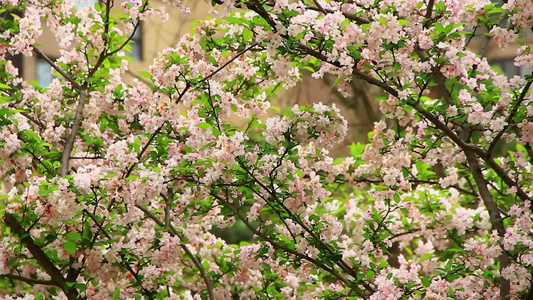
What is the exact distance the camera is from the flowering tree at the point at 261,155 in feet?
8.00

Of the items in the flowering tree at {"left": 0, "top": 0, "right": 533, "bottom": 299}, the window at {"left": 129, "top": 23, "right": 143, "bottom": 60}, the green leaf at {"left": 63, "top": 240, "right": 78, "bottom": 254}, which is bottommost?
the green leaf at {"left": 63, "top": 240, "right": 78, "bottom": 254}

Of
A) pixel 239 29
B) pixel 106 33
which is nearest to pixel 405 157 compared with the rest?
pixel 239 29

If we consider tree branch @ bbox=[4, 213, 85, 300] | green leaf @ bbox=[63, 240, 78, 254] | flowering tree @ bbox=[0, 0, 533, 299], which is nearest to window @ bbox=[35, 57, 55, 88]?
flowering tree @ bbox=[0, 0, 533, 299]

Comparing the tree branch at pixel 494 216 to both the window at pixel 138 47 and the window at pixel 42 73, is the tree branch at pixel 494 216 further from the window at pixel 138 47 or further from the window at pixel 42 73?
the window at pixel 138 47

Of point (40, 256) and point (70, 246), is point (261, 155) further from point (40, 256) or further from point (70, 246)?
point (40, 256)

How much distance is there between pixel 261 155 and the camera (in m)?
2.48

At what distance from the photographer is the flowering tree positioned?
2438 millimetres

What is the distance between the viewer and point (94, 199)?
257 centimetres

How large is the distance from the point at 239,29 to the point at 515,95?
1.16 meters

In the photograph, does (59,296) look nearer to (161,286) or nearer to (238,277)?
(161,286)

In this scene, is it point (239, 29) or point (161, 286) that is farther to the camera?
point (161, 286)

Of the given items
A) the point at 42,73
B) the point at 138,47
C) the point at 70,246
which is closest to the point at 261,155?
the point at 70,246

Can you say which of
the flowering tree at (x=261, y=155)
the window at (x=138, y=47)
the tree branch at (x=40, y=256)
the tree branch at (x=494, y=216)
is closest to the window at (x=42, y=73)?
the window at (x=138, y=47)

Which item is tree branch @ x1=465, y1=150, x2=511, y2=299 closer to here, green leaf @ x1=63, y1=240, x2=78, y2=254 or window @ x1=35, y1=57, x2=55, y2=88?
green leaf @ x1=63, y1=240, x2=78, y2=254
